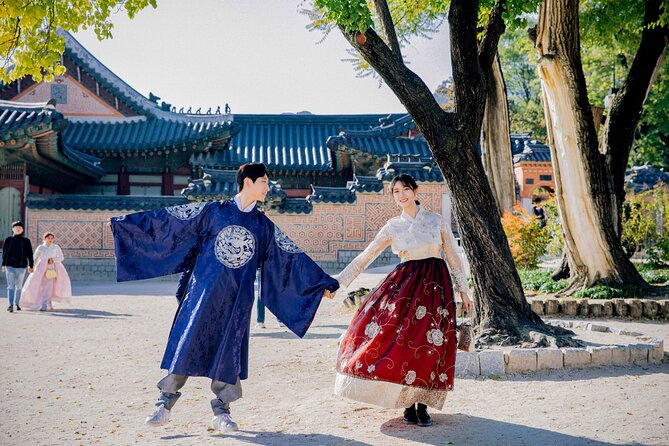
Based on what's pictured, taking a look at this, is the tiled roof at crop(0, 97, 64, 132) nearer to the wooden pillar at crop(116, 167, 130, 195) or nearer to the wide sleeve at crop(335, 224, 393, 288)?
the wooden pillar at crop(116, 167, 130, 195)

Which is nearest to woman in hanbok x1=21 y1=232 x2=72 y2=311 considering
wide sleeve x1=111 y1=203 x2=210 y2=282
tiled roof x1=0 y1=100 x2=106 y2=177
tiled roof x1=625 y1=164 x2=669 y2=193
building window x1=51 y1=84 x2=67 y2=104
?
tiled roof x1=0 y1=100 x2=106 y2=177

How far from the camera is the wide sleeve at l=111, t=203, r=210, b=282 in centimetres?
450

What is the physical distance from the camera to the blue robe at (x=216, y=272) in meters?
4.17

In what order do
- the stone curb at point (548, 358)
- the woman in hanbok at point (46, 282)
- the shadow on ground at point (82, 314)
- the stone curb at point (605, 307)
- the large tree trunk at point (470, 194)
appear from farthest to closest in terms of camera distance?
the woman in hanbok at point (46, 282) < the shadow on ground at point (82, 314) < the stone curb at point (605, 307) < the large tree trunk at point (470, 194) < the stone curb at point (548, 358)

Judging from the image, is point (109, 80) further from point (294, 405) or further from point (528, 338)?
point (294, 405)

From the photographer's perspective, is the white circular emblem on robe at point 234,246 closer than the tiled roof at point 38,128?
Yes

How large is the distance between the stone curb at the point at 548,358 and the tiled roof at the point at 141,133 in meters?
18.4

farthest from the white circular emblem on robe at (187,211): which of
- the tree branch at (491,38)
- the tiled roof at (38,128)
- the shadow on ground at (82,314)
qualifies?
Answer: the tiled roof at (38,128)

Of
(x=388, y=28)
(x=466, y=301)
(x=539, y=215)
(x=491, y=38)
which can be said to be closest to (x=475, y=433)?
(x=466, y=301)

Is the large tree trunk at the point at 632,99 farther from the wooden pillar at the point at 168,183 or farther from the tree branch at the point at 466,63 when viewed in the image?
the wooden pillar at the point at 168,183

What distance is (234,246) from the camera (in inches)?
171

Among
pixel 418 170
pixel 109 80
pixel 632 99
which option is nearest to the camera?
pixel 632 99

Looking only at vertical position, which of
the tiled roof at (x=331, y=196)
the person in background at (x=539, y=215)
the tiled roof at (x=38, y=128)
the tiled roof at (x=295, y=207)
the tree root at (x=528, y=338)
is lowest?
the tree root at (x=528, y=338)

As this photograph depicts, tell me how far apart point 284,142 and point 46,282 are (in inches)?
576
